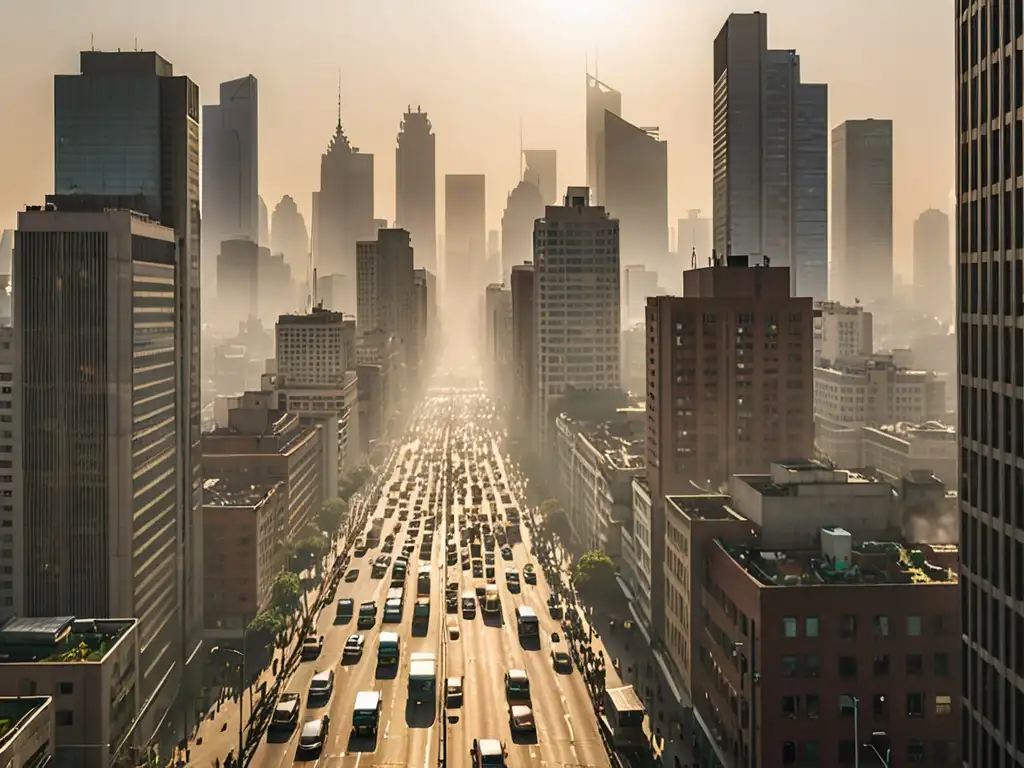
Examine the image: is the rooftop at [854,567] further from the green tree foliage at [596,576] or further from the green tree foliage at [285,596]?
the green tree foliage at [285,596]

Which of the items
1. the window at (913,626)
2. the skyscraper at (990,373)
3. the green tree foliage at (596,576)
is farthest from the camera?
the green tree foliage at (596,576)

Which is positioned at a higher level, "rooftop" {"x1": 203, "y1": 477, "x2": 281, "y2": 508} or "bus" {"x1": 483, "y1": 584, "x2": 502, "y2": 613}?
"rooftop" {"x1": 203, "y1": 477, "x2": 281, "y2": 508}

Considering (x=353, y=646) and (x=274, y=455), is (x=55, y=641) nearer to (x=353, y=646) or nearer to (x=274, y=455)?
(x=353, y=646)

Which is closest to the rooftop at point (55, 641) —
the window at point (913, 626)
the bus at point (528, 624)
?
the bus at point (528, 624)

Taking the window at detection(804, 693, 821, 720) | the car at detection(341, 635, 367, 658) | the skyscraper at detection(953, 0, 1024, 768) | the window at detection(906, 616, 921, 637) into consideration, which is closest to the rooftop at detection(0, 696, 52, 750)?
the car at detection(341, 635, 367, 658)

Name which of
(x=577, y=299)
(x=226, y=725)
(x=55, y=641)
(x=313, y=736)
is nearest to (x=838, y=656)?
(x=313, y=736)

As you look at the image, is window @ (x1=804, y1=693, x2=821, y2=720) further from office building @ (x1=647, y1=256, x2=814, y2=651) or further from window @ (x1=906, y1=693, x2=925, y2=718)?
office building @ (x1=647, y1=256, x2=814, y2=651)

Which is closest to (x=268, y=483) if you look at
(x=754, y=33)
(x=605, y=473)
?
(x=605, y=473)
